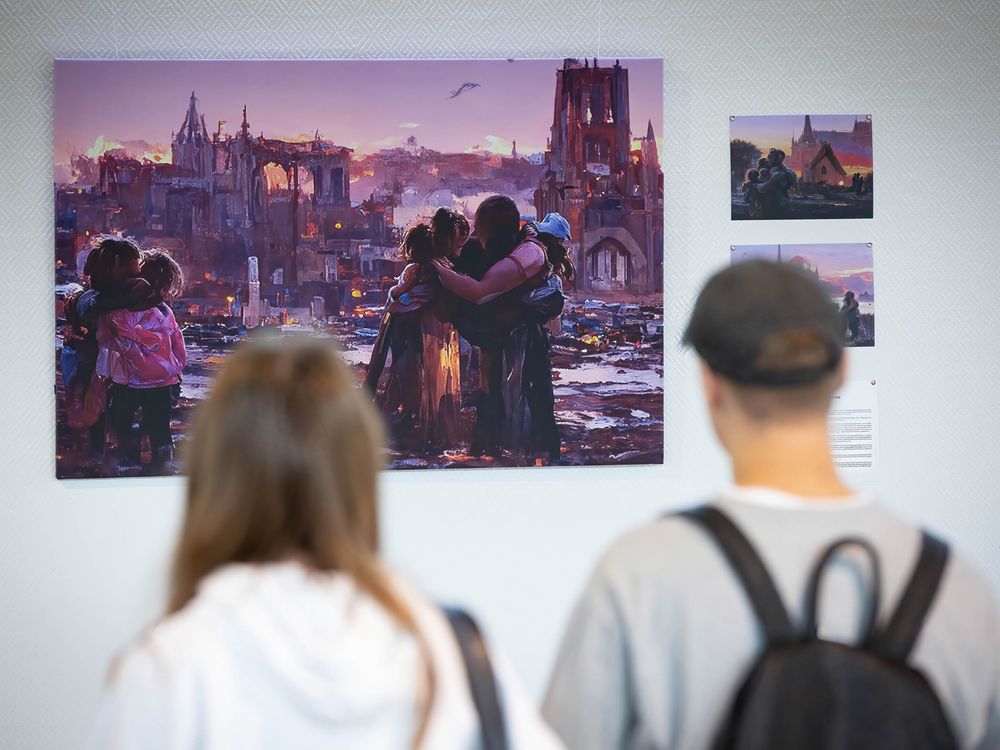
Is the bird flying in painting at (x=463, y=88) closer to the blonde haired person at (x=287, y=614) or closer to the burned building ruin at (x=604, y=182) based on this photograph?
the burned building ruin at (x=604, y=182)

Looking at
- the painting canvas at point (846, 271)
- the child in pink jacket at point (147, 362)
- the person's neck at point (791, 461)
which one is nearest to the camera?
the person's neck at point (791, 461)

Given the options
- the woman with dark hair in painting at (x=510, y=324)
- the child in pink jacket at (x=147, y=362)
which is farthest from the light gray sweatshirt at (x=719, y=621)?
the child in pink jacket at (x=147, y=362)

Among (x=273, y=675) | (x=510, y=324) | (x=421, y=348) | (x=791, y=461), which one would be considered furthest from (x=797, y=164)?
(x=273, y=675)

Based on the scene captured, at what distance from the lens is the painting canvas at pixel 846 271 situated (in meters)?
2.71

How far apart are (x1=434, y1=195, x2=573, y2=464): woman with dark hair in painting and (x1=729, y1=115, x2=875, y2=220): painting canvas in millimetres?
568

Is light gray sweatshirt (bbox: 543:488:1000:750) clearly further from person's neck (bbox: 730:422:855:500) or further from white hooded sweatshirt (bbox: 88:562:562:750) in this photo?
white hooded sweatshirt (bbox: 88:562:562:750)

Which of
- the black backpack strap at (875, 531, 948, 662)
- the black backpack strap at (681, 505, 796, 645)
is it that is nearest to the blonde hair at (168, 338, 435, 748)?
the black backpack strap at (681, 505, 796, 645)

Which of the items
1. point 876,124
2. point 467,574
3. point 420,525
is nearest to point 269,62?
point 420,525

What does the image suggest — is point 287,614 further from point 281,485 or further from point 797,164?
point 797,164

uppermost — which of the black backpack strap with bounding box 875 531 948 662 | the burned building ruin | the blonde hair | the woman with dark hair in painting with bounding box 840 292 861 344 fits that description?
the burned building ruin

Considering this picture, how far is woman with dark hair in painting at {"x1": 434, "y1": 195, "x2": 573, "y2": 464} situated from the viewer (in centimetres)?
265

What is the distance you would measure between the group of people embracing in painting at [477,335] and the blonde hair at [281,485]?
1622mm

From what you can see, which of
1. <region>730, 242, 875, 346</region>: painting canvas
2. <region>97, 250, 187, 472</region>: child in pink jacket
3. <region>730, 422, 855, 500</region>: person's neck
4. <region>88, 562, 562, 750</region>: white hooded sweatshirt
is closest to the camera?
<region>88, 562, 562, 750</region>: white hooded sweatshirt

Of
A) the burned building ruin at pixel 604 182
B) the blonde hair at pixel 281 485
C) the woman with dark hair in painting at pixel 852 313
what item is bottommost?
the blonde hair at pixel 281 485
